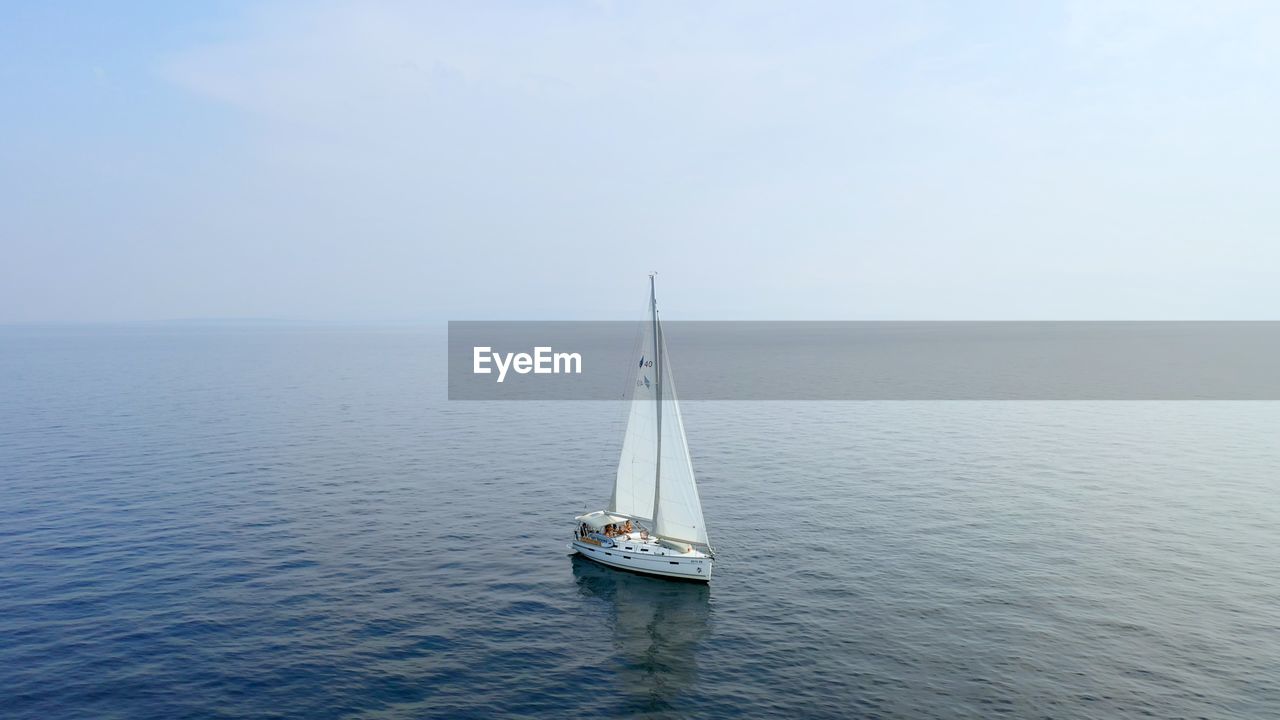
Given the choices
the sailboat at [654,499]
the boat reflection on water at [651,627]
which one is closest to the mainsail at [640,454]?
the sailboat at [654,499]

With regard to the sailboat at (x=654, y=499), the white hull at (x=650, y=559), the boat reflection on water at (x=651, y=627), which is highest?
the sailboat at (x=654, y=499)

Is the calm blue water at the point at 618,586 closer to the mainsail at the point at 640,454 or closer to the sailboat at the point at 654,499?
the sailboat at the point at 654,499

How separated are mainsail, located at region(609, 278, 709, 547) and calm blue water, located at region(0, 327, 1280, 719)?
21.2 ft

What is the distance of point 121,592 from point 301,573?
45.3 feet

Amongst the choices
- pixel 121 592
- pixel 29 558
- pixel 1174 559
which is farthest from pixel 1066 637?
pixel 29 558

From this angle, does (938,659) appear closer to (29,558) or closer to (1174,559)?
(1174,559)

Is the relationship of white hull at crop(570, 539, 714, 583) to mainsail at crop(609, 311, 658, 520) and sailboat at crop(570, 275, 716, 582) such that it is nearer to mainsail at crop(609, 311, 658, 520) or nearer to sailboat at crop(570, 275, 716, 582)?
sailboat at crop(570, 275, 716, 582)

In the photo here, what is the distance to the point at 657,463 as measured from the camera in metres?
70.9

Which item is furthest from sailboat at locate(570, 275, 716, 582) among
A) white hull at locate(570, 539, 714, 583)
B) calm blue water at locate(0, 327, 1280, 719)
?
calm blue water at locate(0, 327, 1280, 719)

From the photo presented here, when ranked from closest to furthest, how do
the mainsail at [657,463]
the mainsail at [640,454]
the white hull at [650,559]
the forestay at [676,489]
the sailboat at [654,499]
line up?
the white hull at [650,559] < the sailboat at [654,499] < the mainsail at [657,463] < the forestay at [676,489] < the mainsail at [640,454]

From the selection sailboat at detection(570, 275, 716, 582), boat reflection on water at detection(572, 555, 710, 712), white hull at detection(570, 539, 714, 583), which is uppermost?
sailboat at detection(570, 275, 716, 582)

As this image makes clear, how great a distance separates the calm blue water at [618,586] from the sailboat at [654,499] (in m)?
2.16

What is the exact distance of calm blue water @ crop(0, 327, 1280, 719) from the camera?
1866 inches

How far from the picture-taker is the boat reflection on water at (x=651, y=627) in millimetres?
49281
